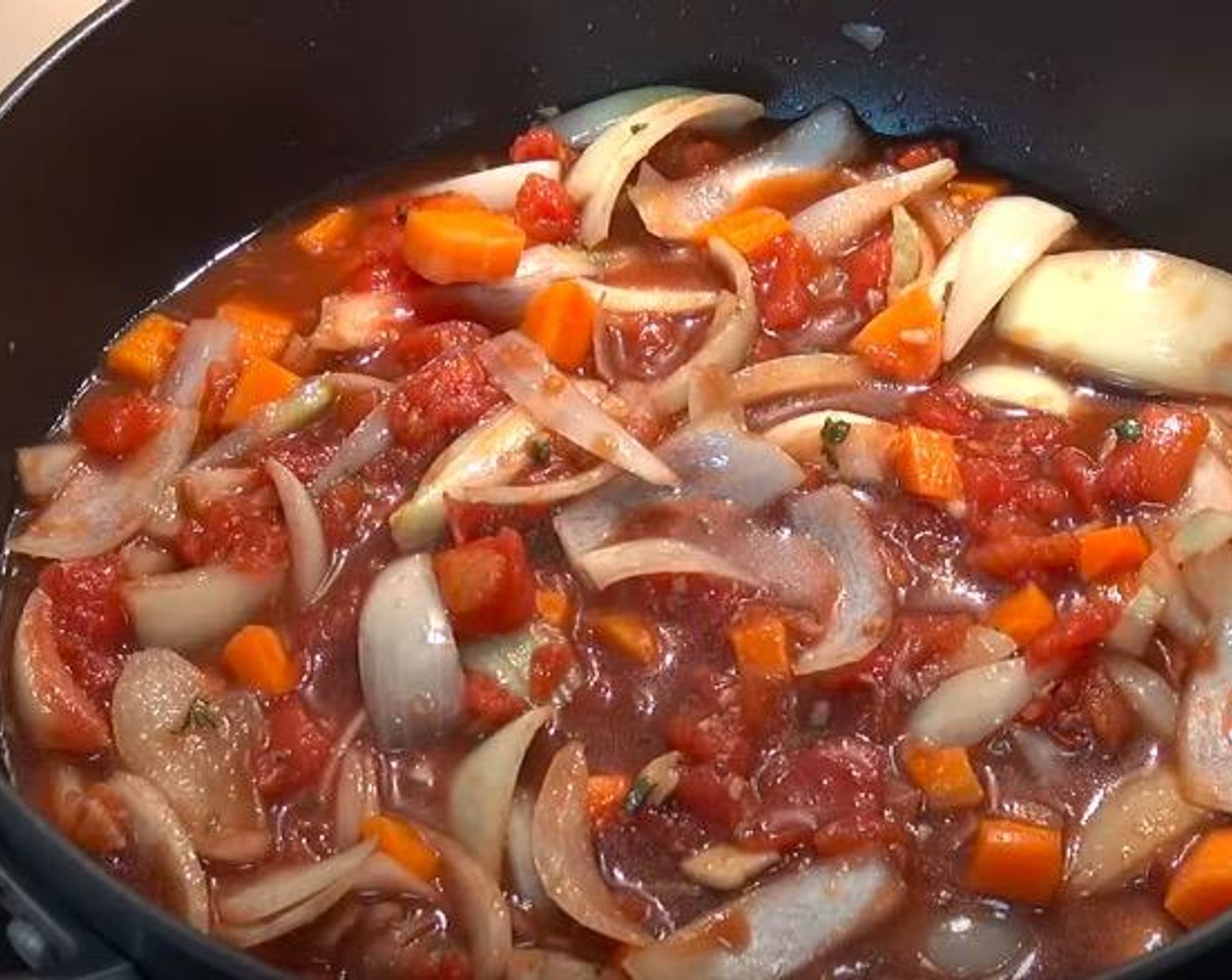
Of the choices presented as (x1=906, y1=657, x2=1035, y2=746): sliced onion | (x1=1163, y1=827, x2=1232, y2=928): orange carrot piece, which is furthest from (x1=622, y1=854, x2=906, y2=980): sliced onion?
(x1=1163, y1=827, x2=1232, y2=928): orange carrot piece

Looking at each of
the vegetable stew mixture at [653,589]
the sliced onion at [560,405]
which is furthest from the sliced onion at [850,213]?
the sliced onion at [560,405]

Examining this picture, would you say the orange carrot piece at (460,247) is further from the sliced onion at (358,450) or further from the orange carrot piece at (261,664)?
the orange carrot piece at (261,664)

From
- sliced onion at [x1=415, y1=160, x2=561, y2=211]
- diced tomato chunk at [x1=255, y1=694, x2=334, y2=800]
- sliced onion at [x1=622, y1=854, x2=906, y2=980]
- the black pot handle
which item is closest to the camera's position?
the black pot handle

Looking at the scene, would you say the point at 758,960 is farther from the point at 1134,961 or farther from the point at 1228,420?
the point at 1228,420

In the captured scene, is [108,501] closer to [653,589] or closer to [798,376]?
[653,589]

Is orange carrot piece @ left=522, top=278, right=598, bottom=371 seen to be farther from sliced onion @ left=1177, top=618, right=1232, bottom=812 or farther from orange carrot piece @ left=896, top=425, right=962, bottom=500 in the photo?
sliced onion @ left=1177, top=618, right=1232, bottom=812

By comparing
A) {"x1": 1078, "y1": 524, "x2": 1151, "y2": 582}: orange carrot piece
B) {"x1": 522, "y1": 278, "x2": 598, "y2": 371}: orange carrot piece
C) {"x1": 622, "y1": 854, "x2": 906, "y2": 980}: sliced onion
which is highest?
{"x1": 522, "y1": 278, "x2": 598, "y2": 371}: orange carrot piece

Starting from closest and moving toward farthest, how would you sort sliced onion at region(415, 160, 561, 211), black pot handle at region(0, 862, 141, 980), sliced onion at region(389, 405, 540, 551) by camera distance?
black pot handle at region(0, 862, 141, 980), sliced onion at region(389, 405, 540, 551), sliced onion at region(415, 160, 561, 211)
